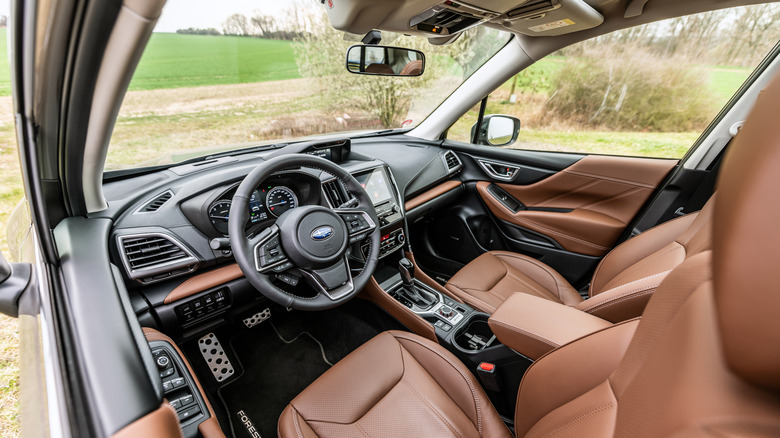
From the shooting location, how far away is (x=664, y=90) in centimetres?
299

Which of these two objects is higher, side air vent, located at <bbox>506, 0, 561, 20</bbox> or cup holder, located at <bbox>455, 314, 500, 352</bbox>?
side air vent, located at <bbox>506, 0, 561, 20</bbox>

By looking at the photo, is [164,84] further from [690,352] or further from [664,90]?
Result: [664,90]

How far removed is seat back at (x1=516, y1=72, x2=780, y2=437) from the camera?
385 mm

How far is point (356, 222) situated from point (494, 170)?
4.67 feet

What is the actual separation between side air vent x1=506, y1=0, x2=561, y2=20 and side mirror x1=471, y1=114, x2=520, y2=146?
0.94 m

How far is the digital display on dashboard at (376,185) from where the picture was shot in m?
2.04

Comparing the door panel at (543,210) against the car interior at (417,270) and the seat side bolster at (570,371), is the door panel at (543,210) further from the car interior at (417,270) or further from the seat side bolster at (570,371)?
the seat side bolster at (570,371)

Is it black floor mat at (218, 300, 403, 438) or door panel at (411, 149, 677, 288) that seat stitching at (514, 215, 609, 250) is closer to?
door panel at (411, 149, 677, 288)

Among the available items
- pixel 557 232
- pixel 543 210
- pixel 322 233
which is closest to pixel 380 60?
pixel 322 233

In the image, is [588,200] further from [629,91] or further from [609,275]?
[629,91]

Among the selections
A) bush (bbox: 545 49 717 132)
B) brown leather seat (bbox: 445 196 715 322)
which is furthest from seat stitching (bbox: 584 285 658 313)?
bush (bbox: 545 49 717 132)

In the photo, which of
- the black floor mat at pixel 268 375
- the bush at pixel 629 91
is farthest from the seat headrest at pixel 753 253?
the bush at pixel 629 91

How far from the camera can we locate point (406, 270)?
213 cm

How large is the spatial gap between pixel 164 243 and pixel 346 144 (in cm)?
107
